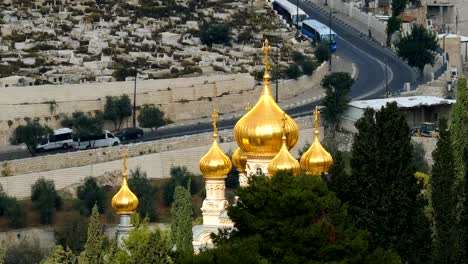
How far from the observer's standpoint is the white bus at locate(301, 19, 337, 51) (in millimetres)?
113938

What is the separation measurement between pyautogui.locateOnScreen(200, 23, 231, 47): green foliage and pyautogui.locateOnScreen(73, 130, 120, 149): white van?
1587 centimetres

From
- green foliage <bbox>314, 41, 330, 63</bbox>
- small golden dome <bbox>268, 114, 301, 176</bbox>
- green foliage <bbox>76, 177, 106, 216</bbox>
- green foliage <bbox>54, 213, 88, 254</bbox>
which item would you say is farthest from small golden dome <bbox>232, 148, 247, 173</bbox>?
green foliage <bbox>314, 41, 330, 63</bbox>

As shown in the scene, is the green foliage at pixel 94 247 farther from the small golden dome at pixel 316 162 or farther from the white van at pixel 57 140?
the white van at pixel 57 140

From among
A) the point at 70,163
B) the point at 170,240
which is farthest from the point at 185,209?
the point at 70,163

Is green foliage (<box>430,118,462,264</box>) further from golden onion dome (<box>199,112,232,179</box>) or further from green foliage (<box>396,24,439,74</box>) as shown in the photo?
green foliage (<box>396,24,439,74</box>)

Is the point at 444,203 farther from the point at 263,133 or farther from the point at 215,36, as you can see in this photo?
the point at 215,36

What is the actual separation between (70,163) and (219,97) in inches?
408

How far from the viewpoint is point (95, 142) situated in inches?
3812

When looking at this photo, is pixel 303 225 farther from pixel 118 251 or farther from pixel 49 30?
pixel 49 30

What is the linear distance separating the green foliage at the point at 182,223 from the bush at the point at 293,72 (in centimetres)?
3022

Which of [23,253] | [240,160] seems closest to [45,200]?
[23,253]

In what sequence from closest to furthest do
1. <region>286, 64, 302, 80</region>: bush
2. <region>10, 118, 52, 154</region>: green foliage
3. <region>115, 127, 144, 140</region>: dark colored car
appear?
<region>10, 118, 52, 154</region>: green foliage, <region>115, 127, 144, 140</region>: dark colored car, <region>286, 64, 302, 80</region>: bush

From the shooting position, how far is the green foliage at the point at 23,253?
84.3 meters

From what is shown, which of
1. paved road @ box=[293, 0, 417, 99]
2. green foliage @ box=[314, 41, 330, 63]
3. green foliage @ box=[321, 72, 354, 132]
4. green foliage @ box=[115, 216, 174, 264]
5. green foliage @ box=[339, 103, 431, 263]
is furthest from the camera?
green foliage @ box=[314, 41, 330, 63]
